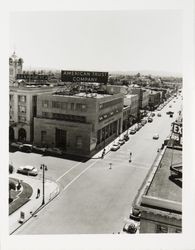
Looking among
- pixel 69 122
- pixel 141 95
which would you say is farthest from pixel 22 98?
pixel 141 95

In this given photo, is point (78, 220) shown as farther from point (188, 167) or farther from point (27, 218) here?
point (188, 167)

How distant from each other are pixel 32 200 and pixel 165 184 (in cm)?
682

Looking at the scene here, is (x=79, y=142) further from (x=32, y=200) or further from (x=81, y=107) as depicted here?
(x=32, y=200)

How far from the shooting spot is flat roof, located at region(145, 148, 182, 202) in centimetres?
1084

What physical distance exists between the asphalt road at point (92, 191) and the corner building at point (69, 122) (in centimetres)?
192

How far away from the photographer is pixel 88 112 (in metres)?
23.9

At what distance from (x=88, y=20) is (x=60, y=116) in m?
13.2

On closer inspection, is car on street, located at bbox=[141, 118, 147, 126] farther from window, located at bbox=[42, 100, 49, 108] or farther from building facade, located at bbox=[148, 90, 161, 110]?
window, located at bbox=[42, 100, 49, 108]

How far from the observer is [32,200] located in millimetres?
15617

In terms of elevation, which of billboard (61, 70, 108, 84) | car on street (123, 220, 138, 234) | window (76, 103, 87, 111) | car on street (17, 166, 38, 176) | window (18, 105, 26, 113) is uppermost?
billboard (61, 70, 108, 84)

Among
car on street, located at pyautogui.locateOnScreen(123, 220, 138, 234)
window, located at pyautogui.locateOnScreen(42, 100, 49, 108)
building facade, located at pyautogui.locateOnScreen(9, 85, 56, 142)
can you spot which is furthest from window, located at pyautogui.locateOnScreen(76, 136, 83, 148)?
car on street, located at pyautogui.locateOnScreen(123, 220, 138, 234)

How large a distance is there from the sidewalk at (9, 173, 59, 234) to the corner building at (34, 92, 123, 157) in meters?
5.19
